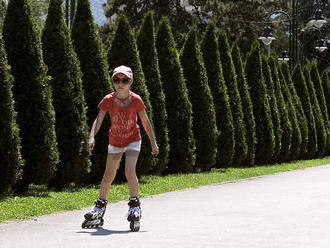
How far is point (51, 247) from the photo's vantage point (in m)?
7.64

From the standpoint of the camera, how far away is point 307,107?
33.6 metres

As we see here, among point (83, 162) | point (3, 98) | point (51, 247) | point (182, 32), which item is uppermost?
point (182, 32)

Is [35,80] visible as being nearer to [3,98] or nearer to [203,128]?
[3,98]

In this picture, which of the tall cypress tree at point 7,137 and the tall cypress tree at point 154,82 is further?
the tall cypress tree at point 154,82

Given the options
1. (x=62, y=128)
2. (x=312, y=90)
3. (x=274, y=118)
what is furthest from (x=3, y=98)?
(x=312, y=90)

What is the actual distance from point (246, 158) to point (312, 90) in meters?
11.0

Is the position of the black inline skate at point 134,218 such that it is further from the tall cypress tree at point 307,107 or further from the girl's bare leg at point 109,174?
the tall cypress tree at point 307,107

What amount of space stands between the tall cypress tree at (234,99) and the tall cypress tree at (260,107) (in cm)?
243

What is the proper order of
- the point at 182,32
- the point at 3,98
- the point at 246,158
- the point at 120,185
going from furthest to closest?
the point at 182,32, the point at 246,158, the point at 120,185, the point at 3,98

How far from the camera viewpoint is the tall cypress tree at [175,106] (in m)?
20.1

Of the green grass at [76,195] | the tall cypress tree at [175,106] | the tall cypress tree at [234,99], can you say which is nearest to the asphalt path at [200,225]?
the green grass at [76,195]

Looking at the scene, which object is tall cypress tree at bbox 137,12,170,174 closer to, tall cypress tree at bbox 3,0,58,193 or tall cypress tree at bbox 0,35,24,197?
tall cypress tree at bbox 3,0,58,193

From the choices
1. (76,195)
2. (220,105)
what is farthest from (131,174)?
(220,105)

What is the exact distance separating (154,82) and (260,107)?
8795 millimetres
